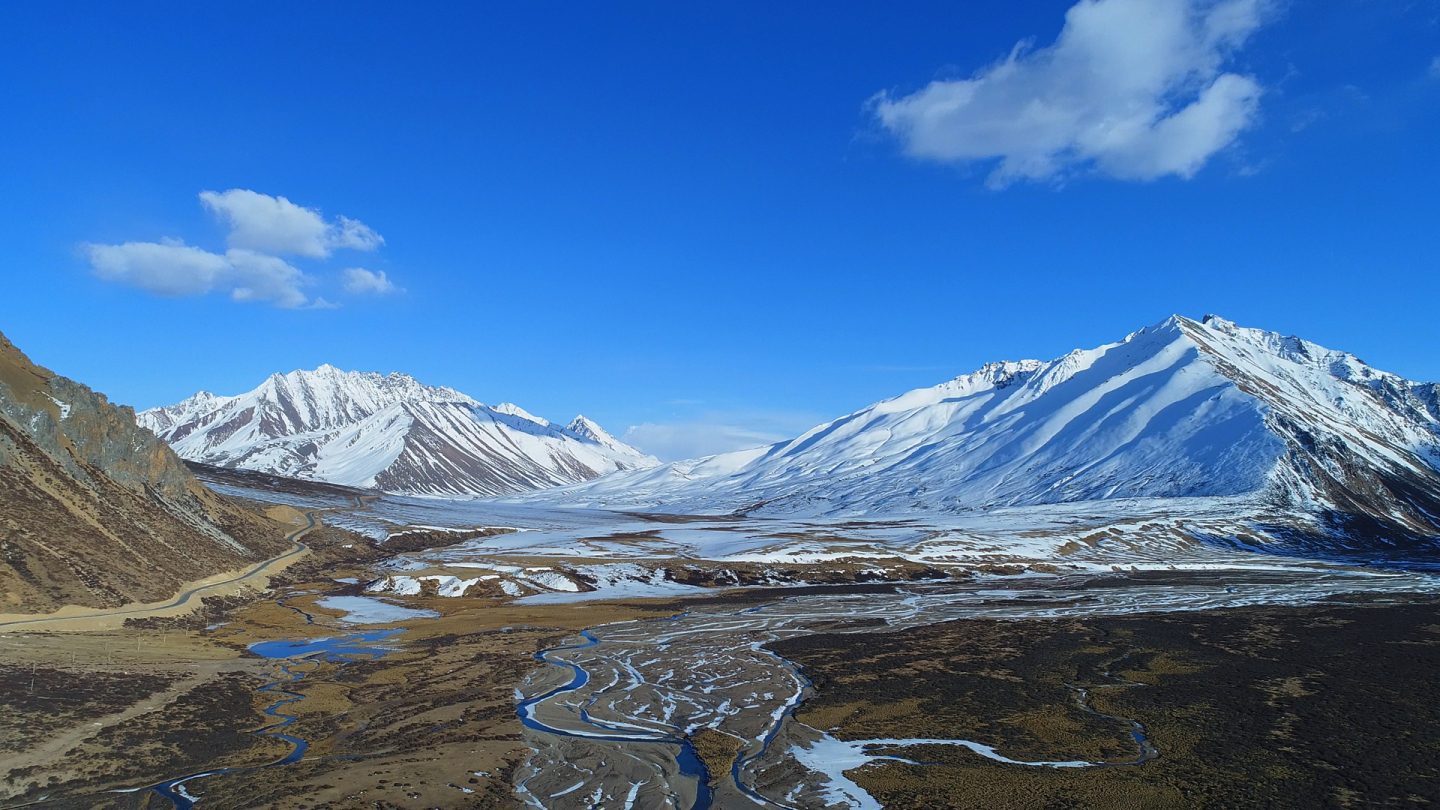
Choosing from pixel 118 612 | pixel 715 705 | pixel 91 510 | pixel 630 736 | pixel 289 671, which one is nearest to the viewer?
pixel 630 736

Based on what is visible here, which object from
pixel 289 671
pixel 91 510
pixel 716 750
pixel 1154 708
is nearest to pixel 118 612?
pixel 289 671

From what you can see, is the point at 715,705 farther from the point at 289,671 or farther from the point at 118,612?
the point at 118,612

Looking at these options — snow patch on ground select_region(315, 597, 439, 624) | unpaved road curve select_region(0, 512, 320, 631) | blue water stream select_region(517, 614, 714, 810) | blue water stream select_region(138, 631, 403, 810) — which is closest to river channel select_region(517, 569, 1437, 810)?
blue water stream select_region(517, 614, 714, 810)

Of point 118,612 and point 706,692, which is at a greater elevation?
point 118,612

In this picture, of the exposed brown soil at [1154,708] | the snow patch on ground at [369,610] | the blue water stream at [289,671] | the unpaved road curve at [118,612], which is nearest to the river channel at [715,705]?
the exposed brown soil at [1154,708]

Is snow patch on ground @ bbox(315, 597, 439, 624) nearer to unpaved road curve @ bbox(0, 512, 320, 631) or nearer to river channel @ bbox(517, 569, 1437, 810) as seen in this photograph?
unpaved road curve @ bbox(0, 512, 320, 631)

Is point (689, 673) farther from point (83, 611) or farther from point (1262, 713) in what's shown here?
point (83, 611)

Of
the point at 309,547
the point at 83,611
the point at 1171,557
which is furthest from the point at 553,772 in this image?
the point at 1171,557

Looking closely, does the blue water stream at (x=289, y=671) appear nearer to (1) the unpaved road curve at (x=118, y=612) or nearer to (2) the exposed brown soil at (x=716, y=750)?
(1) the unpaved road curve at (x=118, y=612)

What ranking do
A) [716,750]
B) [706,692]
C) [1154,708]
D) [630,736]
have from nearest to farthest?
[716,750] < [630,736] < [1154,708] < [706,692]
